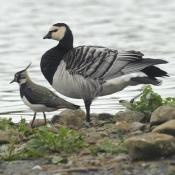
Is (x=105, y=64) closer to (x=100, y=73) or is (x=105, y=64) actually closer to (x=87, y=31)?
(x=100, y=73)

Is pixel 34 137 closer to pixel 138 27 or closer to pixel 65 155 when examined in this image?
pixel 65 155

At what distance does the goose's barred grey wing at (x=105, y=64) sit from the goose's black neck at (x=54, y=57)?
0.27 m

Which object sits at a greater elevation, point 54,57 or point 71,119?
point 54,57

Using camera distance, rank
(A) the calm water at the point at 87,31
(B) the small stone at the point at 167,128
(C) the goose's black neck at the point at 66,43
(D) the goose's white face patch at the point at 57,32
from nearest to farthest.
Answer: (B) the small stone at the point at 167,128 < (C) the goose's black neck at the point at 66,43 < (D) the goose's white face patch at the point at 57,32 < (A) the calm water at the point at 87,31

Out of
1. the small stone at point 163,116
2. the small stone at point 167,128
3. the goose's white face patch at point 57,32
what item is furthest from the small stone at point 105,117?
the small stone at point 167,128

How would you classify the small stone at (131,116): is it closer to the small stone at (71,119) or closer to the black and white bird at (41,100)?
the small stone at (71,119)

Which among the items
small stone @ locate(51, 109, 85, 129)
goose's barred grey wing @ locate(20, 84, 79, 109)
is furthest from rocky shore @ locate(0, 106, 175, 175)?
goose's barred grey wing @ locate(20, 84, 79, 109)

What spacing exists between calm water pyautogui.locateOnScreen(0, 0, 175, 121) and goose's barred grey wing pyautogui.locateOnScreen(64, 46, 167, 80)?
57.9 inches

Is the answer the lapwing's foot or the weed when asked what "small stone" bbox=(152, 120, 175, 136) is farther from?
the lapwing's foot

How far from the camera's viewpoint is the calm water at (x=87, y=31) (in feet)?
49.5

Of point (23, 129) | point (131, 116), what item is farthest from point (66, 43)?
point (23, 129)

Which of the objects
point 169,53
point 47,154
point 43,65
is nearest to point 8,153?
point 47,154

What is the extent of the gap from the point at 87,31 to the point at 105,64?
11.7m

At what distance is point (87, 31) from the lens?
2356 centimetres
